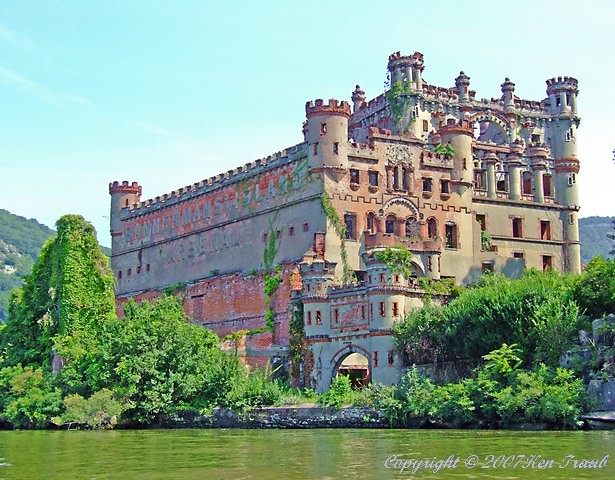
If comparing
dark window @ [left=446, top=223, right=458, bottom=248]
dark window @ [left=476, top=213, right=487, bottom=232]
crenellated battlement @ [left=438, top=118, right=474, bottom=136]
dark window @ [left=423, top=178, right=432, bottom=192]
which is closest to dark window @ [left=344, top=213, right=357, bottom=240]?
→ dark window @ [left=423, top=178, right=432, bottom=192]

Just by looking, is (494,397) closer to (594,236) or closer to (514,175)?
(514,175)

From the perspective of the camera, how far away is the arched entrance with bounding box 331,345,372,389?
162 feet

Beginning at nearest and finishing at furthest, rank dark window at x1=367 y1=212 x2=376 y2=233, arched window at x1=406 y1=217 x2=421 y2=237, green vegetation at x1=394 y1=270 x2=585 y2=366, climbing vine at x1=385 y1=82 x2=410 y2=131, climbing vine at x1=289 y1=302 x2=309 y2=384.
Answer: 1. green vegetation at x1=394 y1=270 x2=585 y2=366
2. climbing vine at x1=289 y1=302 x2=309 y2=384
3. dark window at x1=367 y1=212 x2=376 y2=233
4. arched window at x1=406 y1=217 x2=421 y2=237
5. climbing vine at x1=385 y1=82 x2=410 y2=131

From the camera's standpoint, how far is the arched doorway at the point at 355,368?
51906 millimetres

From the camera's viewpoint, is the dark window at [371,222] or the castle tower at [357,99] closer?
the dark window at [371,222]

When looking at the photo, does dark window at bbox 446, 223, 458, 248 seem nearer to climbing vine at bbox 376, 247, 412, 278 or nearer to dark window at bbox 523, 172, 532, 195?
dark window at bbox 523, 172, 532, 195

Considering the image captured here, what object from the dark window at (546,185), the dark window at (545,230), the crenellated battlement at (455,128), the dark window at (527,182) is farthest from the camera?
the dark window at (546,185)

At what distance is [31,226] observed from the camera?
172 m

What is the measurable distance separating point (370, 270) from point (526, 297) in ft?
29.1

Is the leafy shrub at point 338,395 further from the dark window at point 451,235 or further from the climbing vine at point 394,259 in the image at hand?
the dark window at point 451,235

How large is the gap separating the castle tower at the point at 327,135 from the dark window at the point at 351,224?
9.19 feet

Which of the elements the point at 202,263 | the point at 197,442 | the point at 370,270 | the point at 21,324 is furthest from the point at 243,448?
the point at 202,263

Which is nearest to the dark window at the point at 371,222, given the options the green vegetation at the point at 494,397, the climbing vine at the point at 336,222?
the climbing vine at the point at 336,222

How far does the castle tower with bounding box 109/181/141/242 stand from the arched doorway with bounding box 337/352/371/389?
30.4 m
